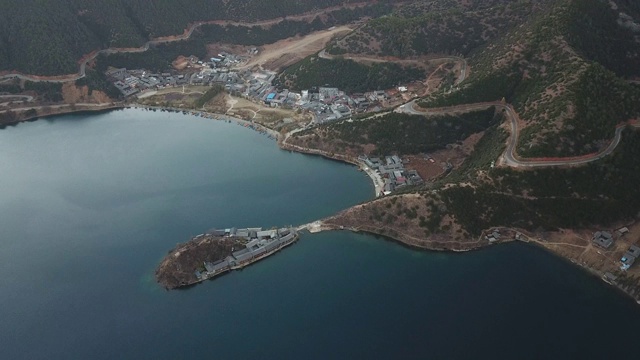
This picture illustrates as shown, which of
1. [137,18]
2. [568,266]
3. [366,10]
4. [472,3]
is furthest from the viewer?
[366,10]

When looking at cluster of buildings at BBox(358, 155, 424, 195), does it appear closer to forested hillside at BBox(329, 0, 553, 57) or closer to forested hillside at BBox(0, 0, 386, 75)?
forested hillside at BBox(329, 0, 553, 57)

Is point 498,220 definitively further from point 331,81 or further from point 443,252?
point 331,81

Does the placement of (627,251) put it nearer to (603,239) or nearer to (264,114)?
(603,239)

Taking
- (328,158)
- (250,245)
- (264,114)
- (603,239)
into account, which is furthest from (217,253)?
(603,239)

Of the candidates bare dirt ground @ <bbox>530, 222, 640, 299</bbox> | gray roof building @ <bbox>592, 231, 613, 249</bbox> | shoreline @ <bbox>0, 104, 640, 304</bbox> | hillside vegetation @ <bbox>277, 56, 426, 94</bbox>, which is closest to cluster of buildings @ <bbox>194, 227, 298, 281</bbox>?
shoreline @ <bbox>0, 104, 640, 304</bbox>

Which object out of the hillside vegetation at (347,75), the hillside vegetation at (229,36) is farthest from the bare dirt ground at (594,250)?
the hillside vegetation at (229,36)

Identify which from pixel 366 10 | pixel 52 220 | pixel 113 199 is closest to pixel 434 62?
pixel 366 10
